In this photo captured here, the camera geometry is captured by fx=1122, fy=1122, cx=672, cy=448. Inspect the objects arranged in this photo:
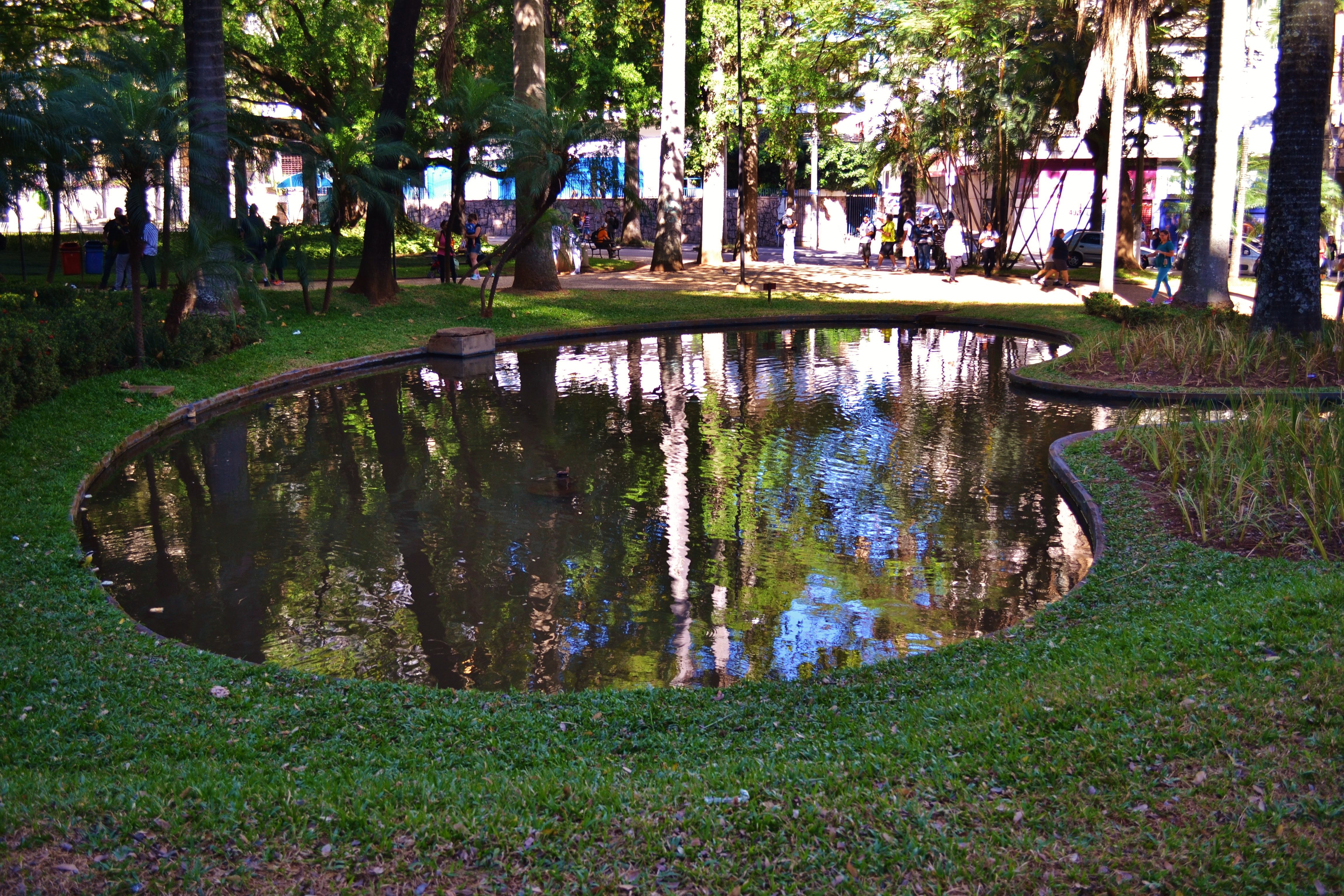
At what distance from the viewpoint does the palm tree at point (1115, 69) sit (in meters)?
22.0

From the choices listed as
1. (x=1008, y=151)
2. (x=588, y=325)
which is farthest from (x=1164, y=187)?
(x=588, y=325)

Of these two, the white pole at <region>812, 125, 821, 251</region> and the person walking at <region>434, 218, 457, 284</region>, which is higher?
the white pole at <region>812, 125, 821, 251</region>

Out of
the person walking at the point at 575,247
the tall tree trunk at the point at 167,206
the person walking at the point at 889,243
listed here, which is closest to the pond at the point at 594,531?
the tall tree trunk at the point at 167,206

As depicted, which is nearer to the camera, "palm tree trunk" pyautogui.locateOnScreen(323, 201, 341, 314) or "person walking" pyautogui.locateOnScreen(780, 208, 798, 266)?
"palm tree trunk" pyautogui.locateOnScreen(323, 201, 341, 314)

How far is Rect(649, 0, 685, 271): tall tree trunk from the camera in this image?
27.7 meters

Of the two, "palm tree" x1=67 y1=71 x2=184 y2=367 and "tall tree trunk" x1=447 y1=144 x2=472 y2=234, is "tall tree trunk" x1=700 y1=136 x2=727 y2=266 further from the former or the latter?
"palm tree" x1=67 y1=71 x2=184 y2=367

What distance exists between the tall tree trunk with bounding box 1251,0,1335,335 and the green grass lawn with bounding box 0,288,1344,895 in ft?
30.8

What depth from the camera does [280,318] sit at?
65.5 feet

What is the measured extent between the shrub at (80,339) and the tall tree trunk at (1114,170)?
1675 centimetres

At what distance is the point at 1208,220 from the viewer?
21125 mm

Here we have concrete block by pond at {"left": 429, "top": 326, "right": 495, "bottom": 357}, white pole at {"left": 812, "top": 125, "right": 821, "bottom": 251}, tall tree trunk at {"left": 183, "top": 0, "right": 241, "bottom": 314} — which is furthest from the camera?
white pole at {"left": 812, "top": 125, "right": 821, "bottom": 251}

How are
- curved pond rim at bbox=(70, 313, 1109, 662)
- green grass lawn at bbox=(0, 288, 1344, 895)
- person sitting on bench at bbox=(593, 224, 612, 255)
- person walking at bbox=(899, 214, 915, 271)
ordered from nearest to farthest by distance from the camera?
1. green grass lawn at bbox=(0, 288, 1344, 895)
2. curved pond rim at bbox=(70, 313, 1109, 662)
3. person walking at bbox=(899, 214, 915, 271)
4. person sitting on bench at bbox=(593, 224, 612, 255)

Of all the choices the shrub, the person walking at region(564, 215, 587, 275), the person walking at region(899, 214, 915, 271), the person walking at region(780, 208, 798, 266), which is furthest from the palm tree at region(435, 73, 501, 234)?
the person walking at region(899, 214, 915, 271)

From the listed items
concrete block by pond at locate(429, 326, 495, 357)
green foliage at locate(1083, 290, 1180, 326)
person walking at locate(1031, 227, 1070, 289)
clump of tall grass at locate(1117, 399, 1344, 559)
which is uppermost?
person walking at locate(1031, 227, 1070, 289)
